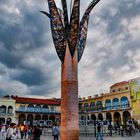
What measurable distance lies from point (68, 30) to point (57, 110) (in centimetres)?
4828

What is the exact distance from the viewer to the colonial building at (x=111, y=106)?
42781 millimetres

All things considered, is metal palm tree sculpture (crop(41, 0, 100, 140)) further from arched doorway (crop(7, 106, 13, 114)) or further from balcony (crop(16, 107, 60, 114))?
balcony (crop(16, 107, 60, 114))

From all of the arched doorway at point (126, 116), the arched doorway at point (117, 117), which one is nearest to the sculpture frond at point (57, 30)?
the arched doorway at point (126, 116)

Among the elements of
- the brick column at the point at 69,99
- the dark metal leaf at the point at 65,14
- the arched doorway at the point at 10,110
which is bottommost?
the brick column at the point at 69,99

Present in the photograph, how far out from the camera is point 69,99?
8.12m

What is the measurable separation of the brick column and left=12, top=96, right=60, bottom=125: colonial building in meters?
41.0

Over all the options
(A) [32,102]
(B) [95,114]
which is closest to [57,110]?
(A) [32,102]

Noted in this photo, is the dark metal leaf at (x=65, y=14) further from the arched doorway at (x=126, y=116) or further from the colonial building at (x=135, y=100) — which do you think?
the arched doorway at (x=126, y=116)

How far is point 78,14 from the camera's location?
28.1 ft

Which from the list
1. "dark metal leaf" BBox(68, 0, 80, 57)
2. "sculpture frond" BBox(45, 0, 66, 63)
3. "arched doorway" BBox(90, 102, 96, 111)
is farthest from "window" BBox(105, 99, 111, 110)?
"dark metal leaf" BBox(68, 0, 80, 57)

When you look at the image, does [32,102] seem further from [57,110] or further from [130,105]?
Answer: [130,105]

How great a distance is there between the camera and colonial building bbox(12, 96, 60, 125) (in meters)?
50.1

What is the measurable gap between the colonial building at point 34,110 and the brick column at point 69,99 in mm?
40990

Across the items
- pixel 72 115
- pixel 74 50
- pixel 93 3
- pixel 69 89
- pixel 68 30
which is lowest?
pixel 72 115
